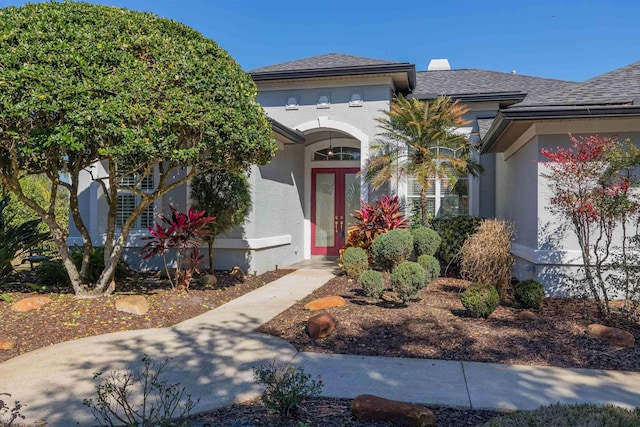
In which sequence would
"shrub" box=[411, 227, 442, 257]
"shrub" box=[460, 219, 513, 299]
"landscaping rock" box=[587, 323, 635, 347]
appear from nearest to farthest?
"landscaping rock" box=[587, 323, 635, 347] < "shrub" box=[460, 219, 513, 299] < "shrub" box=[411, 227, 442, 257]

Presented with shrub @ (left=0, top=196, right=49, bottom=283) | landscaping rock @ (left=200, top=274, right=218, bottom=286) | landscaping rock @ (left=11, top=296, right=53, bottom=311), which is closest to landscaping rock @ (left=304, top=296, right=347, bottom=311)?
landscaping rock @ (left=200, top=274, right=218, bottom=286)

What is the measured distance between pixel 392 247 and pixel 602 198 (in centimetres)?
367

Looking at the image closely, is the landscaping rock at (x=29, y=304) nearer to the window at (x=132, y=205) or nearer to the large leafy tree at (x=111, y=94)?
the large leafy tree at (x=111, y=94)

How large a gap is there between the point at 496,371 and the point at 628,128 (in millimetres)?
5271

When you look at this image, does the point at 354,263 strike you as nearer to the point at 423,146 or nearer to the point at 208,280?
the point at 208,280

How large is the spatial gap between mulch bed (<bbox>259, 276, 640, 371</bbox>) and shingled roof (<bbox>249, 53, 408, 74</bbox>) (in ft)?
24.0

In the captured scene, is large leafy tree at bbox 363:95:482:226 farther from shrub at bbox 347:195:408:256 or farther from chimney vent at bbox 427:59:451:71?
chimney vent at bbox 427:59:451:71

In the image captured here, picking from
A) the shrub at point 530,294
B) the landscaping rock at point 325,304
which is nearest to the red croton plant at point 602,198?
the shrub at point 530,294

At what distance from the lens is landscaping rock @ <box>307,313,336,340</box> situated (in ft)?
18.0

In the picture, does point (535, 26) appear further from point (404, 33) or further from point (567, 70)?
point (567, 70)

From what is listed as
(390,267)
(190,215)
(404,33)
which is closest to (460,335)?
(390,267)

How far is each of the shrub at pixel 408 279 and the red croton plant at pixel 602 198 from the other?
2.40 m

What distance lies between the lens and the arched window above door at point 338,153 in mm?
13711

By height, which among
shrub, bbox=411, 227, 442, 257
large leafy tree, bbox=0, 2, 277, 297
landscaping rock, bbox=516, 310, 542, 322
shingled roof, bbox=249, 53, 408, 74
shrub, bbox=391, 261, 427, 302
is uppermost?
shingled roof, bbox=249, 53, 408, 74
